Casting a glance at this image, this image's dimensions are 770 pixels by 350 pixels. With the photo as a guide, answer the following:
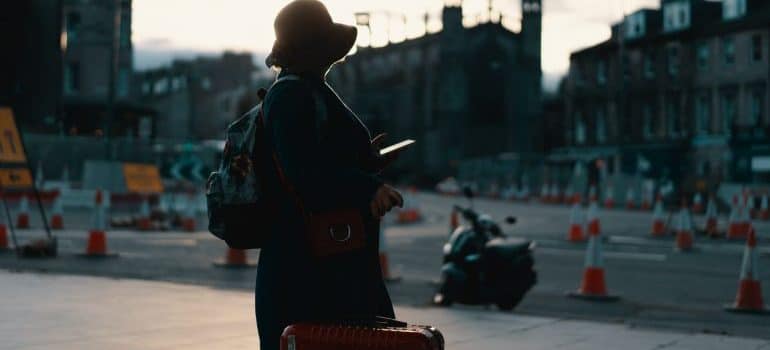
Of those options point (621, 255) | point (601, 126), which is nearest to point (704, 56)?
point (601, 126)

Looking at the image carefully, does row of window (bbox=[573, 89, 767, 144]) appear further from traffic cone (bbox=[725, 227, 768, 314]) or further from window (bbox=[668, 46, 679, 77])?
traffic cone (bbox=[725, 227, 768, 314])

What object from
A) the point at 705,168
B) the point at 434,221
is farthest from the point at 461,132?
the point at 434,221

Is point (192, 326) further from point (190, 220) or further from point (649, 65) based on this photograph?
point (649, 65)

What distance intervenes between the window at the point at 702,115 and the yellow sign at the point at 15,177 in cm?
4384

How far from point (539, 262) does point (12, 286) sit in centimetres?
852

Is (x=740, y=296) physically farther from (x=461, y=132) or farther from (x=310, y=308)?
(x=461, y=132)

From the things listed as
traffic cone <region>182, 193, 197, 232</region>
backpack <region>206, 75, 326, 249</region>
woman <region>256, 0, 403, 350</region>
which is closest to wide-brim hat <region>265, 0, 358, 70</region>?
woman <region>256, 0, 403, 350</region>

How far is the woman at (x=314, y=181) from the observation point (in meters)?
3.60

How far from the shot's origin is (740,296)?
1070 cm

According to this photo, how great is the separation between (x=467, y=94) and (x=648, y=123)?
75.3ft

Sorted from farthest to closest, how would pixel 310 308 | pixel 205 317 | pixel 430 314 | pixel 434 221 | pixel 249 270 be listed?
pixel 434 221
pixel 249 270
pixel 430 314
pixel 205 317
pixel 310 308

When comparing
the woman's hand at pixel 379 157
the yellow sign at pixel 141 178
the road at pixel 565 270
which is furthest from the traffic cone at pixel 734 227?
the woman's hand at pixel 379 157

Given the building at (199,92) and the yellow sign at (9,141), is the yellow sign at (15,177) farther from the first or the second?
A: the building at (199,92)

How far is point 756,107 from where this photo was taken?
50781 mm
